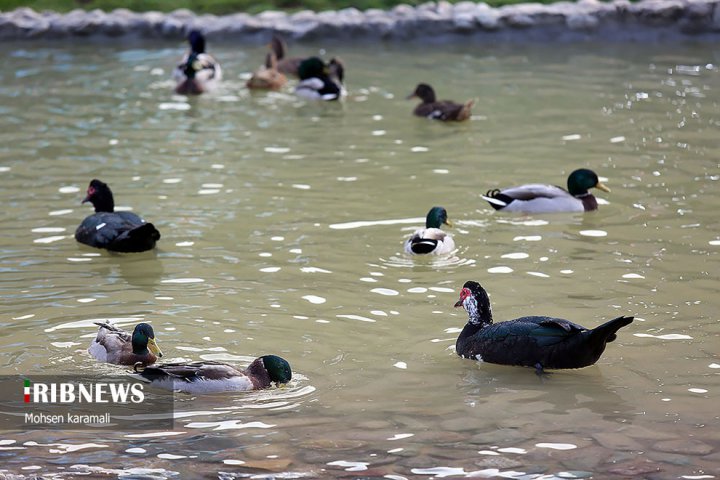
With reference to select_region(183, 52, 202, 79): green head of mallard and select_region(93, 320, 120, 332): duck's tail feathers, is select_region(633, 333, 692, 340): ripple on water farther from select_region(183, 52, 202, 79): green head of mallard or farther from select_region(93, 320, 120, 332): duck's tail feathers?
select_region(183, 52, 202, 79): green head of mallard

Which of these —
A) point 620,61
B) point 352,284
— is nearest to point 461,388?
point 352,284

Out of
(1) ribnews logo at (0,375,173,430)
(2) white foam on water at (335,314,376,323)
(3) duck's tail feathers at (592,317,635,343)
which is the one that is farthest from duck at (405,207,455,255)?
(1) ribnews logo at (0,375,173,430)

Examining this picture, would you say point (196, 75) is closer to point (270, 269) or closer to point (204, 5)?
point (204, 5)

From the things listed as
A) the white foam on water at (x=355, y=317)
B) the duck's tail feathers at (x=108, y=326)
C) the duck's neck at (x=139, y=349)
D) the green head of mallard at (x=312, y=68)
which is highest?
the green head of mallard at (x=312, y=68)

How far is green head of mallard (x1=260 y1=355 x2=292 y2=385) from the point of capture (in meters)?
9.67

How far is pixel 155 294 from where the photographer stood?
1235cm

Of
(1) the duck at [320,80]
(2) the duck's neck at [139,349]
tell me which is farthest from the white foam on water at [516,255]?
(1) the duck at [320,80]

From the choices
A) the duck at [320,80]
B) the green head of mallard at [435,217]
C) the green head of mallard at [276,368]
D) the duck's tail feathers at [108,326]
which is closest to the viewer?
the green head of mallard at [276,368]

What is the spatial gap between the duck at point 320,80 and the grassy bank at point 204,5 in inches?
250

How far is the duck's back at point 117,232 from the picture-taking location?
44.7 ft

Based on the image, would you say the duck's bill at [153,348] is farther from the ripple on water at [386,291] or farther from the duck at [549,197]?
the duck at [549,197]

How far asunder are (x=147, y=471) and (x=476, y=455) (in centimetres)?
218

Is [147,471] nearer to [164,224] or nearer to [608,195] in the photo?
[164,224]

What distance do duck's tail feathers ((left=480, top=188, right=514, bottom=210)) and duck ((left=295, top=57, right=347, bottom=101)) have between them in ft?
23.7
